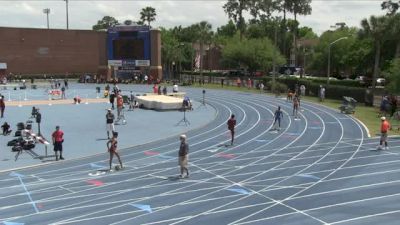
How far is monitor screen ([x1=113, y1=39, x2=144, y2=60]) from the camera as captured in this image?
72000 mm

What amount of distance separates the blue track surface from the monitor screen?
4648 centimetres

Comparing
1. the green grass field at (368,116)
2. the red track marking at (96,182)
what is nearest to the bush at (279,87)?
the green grass field at (368,116)

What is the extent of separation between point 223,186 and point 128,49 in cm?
5739

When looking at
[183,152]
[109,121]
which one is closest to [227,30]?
[109,121]

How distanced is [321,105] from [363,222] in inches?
1272

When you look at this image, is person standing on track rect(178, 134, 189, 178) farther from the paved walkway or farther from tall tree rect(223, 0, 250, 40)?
tall tree rect(223, 0, 250, 40)

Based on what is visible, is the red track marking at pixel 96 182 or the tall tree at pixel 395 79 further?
the tall tree at pixel 395 79

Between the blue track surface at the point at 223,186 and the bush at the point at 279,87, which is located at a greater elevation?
the bush at the point at 279,87

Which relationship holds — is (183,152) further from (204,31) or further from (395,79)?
(204,31)

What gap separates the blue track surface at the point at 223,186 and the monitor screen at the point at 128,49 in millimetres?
46484

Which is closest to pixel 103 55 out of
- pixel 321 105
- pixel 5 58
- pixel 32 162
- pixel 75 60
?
pixel 75 60

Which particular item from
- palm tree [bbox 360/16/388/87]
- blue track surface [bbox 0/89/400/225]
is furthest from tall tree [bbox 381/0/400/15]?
blue track surface [bbox 0/89/400/225]

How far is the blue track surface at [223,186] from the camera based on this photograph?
1395 centimetres

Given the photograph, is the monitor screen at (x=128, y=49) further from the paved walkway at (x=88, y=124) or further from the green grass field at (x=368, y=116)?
the green grass field at (x=368, y=116)
